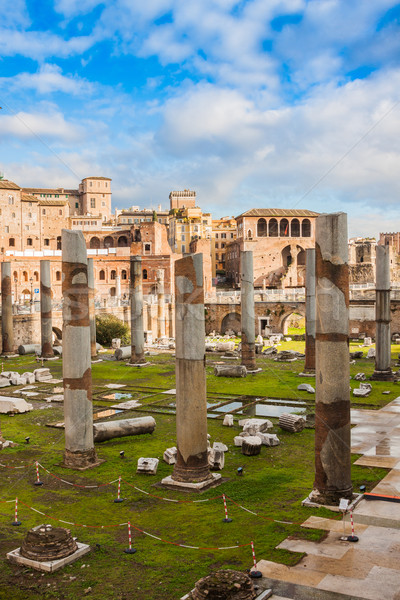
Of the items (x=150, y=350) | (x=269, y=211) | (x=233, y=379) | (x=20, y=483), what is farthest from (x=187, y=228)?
(x=20, y=483)

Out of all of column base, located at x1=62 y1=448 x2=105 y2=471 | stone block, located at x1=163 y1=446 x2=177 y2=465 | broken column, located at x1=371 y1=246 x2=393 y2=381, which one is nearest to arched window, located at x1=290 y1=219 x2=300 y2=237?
broken column, located at x1=371 y1=246 x2=393 y2=381

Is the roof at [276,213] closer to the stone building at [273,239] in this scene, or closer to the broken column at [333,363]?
the stone building at [273,239]

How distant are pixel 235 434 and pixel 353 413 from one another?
152 inches

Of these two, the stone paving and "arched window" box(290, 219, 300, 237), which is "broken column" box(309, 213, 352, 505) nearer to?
the stone paving

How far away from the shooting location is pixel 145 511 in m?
9.40

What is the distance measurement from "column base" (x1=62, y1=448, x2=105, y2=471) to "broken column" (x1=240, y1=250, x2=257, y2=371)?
41.6ft

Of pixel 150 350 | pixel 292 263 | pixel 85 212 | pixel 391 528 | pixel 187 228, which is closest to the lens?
pixel 391 528

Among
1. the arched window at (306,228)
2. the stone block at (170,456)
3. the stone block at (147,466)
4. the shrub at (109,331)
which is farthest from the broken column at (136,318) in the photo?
the arched window at (306,228)

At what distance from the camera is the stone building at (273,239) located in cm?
7394

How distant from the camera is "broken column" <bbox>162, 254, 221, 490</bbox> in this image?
1035 cm

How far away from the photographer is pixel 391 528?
8.41m

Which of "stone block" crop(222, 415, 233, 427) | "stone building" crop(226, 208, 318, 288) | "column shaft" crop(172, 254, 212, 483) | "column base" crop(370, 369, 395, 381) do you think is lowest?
"stone block" crop(222, 415, 233, 427)

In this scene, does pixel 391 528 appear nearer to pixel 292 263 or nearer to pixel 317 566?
pixel 317 566

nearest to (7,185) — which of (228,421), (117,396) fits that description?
(117,396)
